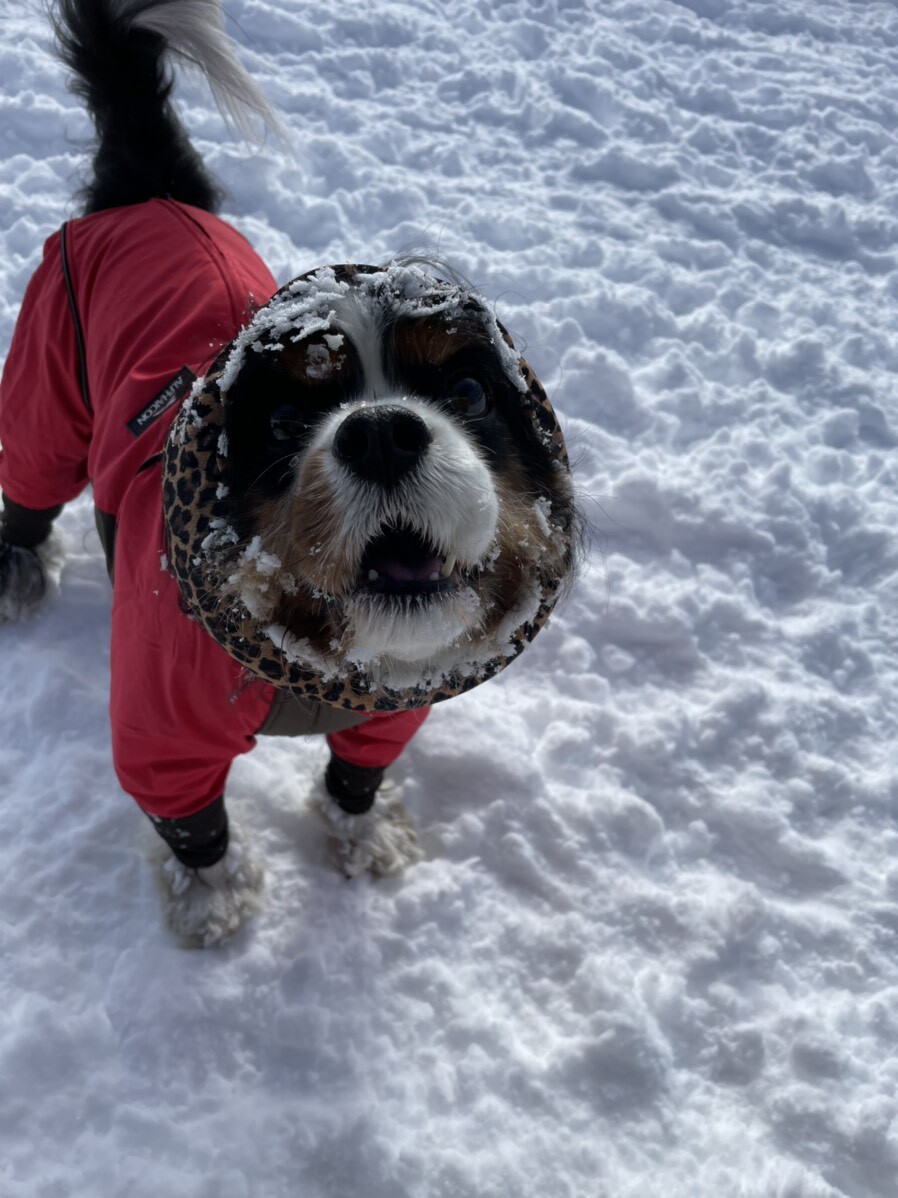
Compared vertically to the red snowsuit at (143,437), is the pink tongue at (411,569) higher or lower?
higher

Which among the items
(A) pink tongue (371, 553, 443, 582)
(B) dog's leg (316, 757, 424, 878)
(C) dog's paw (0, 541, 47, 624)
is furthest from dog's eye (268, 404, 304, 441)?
(C) dog's paw (0, 541, 47, 624)

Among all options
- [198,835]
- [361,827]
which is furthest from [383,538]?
[361,827]

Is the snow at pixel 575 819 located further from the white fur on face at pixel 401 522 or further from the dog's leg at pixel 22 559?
the white fur on face at pixel 401 522

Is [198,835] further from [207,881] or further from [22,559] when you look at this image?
[22,559]

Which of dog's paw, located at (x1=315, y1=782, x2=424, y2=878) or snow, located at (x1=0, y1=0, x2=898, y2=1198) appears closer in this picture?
snow, located at (x1=0, y1=0, x2=898, y2=1198)

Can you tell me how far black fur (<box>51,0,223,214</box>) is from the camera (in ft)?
7.99

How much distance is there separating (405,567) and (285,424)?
0.34 metres

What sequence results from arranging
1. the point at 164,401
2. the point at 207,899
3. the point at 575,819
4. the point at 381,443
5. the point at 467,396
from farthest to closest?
the point at 575,819 < the point at 207,899 < the point at 164,401 < the point at 467,396 < the point at 381,443

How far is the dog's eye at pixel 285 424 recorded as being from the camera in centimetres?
156

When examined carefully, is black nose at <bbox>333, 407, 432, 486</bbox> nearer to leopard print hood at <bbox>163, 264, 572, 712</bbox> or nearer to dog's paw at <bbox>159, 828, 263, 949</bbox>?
leopard print hood at <bbox>163, 264, 572, 712</bbox>

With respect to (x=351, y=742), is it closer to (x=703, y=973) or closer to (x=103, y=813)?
(x=103, y=813)

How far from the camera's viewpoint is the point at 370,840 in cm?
252

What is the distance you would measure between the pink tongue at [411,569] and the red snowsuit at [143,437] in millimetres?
509

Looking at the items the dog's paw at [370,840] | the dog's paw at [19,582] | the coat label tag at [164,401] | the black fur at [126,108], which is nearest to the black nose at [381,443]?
the coat label tag at [164,401]
